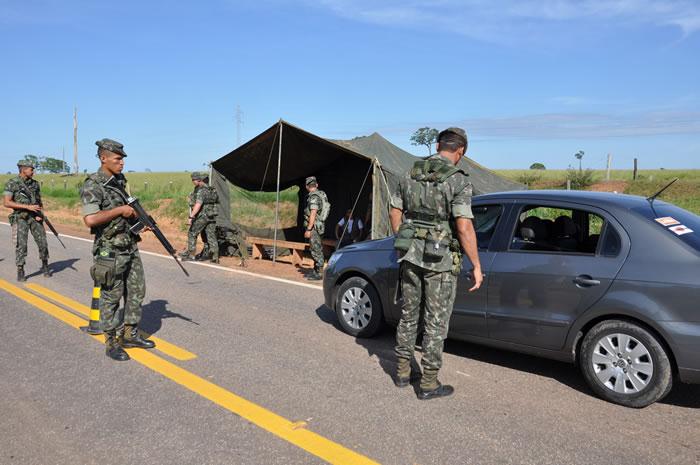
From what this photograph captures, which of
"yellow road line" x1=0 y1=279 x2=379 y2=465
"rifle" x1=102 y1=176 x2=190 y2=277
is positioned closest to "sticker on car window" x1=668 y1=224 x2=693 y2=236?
"yellow road line" x1=0 y1=279 x2=379 y2=465

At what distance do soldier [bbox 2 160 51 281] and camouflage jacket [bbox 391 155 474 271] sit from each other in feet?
23.2

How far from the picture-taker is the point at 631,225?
13.7 ft

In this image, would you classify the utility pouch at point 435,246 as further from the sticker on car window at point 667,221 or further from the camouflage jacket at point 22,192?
the camouflage jacket at point 22,192

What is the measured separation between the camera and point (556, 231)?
15.9 ft

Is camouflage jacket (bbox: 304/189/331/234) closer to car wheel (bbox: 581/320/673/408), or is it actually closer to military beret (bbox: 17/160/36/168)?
military beret (bbox: 17/160/36/168)

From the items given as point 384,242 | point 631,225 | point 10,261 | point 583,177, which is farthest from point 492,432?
point 583,177

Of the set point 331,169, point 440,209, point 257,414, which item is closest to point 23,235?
point 331,169

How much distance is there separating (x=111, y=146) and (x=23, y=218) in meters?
5.20

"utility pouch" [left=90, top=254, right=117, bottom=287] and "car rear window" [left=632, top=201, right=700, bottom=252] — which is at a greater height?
"car rear window" [left=632, top=201, right=700, bottom=252]

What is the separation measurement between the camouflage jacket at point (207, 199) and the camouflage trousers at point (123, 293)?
6.48 m

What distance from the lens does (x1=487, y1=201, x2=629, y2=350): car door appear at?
4.16 meters

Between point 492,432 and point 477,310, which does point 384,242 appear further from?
point 492,432

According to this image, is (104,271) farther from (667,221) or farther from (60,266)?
(60,266)

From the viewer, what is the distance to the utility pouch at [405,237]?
13.5ft
